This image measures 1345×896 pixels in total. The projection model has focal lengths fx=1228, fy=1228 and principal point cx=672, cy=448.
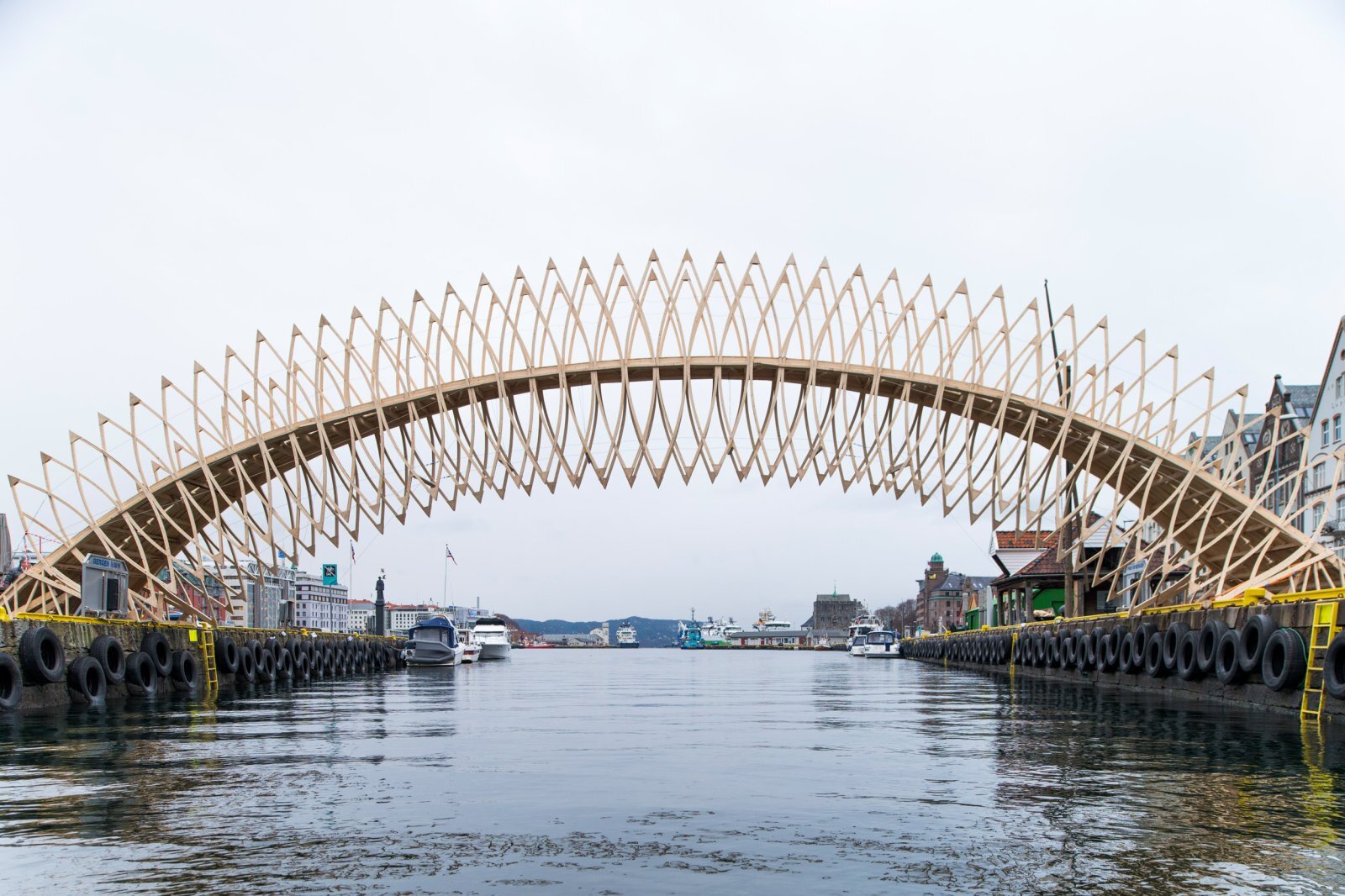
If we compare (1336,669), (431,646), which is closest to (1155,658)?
(1336,669)

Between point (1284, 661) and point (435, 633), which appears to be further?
point (435, 633)

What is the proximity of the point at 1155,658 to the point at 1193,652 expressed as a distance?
12.4 feet

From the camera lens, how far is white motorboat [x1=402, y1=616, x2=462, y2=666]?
63781 mm

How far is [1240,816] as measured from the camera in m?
11.1

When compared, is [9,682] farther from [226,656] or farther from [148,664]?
[226,656]

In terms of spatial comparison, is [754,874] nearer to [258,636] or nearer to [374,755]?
[374,755]

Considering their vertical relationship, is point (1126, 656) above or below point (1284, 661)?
below

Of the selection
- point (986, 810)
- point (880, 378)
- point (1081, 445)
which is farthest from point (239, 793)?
point (1081, 445)

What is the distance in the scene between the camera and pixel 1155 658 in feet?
102

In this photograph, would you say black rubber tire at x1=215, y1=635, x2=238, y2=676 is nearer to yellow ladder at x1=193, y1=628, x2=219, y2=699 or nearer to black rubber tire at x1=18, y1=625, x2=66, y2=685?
yellow ladder at x1=193, y1=628, x2=219, y2=699

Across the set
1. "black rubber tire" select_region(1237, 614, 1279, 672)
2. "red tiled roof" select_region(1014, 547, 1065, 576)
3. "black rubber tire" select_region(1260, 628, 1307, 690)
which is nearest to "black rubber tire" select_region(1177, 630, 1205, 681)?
"black rubber tire" select_region(1237, 614, 1279, 672)

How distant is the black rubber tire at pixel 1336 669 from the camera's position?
63.1 feet

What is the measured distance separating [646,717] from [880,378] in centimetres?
1927

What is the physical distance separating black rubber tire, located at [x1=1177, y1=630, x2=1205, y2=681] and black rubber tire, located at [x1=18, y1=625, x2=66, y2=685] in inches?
940
